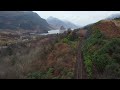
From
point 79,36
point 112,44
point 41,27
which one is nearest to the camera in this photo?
point 112,44

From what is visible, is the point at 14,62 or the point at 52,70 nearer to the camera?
the point at 52,70

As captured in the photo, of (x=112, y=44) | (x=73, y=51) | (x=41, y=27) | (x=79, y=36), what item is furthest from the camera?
(x=41, y=27)

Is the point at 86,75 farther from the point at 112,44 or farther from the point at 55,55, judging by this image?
the point at 55,55

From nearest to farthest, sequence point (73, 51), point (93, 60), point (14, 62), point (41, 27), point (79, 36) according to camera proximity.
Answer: point (93, 60) → point (14, 62) → point (73, 51) → point (79, 36) → point (41, 27)
